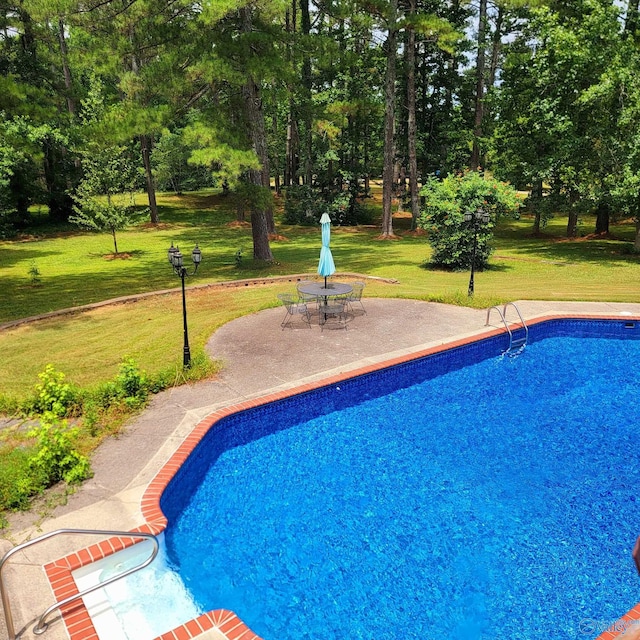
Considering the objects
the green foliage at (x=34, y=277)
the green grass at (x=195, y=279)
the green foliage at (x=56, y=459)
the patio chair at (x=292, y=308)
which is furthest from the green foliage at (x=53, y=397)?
the green foliage at (x=34, y=277)

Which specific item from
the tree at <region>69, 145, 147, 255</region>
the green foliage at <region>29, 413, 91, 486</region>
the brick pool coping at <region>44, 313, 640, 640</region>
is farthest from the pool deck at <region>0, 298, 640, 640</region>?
the tree at <region>69, 145, 147, 255</region>

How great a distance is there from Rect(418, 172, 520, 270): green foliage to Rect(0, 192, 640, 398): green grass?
106 cm

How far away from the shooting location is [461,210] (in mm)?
20641

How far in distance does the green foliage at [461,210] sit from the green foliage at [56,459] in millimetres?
16955

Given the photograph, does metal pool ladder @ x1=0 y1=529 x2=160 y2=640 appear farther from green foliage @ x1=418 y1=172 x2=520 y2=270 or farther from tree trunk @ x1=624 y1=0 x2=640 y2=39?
tree trunk @ x1=624 y1=0 x2=640 y2=39

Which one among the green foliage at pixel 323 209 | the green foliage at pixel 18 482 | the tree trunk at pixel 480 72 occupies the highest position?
the tree trunk at pixel 480 72

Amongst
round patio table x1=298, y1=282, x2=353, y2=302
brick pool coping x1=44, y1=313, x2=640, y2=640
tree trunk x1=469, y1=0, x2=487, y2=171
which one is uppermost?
tree trunk x1=469, y1=0, x2=487, y2=171

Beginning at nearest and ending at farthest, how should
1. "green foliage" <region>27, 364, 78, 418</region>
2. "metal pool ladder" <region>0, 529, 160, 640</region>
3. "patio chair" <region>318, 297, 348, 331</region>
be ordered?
1. "metal pool ladder" <region>0, 529, 160, 640</region>
2. "green foliage" <region>27, 364, 78, 418</region>
3. "patio chair" <region>318, 297, 348, 331</region>

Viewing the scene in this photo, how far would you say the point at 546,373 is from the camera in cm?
1235

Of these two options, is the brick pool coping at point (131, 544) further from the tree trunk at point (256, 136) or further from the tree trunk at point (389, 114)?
the tree trunk at point (389, 114)

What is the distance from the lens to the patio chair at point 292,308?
14133mm

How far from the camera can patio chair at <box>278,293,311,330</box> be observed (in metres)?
14.1

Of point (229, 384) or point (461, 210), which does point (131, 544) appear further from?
point (461, 210)

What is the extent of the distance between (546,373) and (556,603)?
733cm
